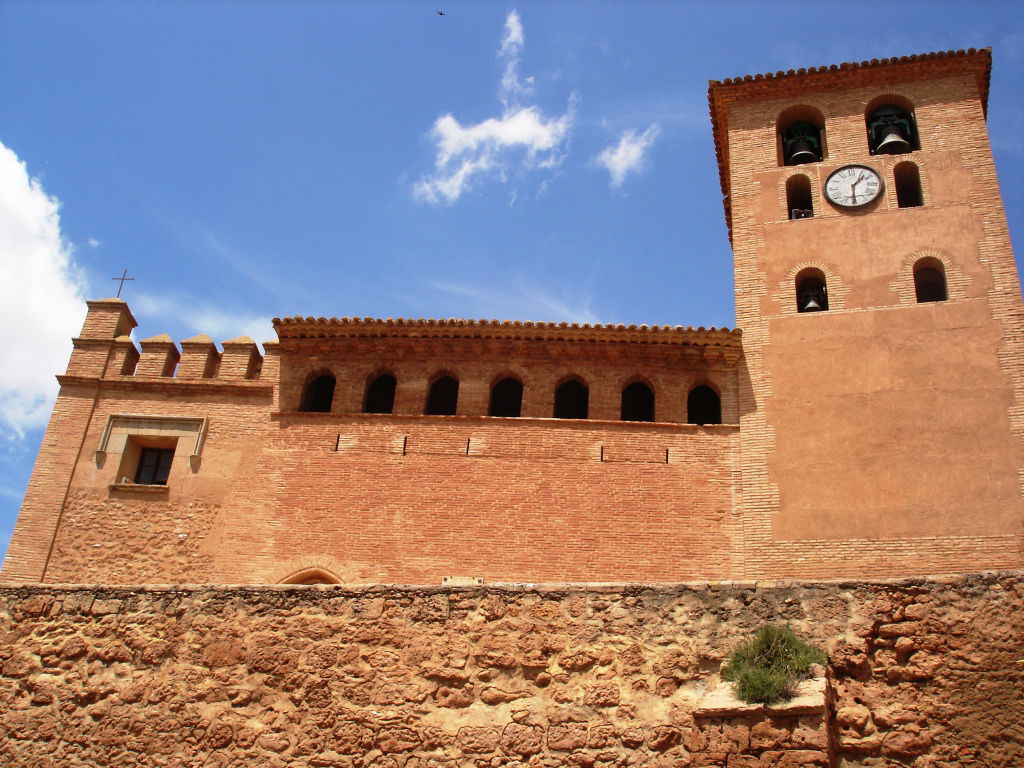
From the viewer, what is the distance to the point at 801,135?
64.2ft

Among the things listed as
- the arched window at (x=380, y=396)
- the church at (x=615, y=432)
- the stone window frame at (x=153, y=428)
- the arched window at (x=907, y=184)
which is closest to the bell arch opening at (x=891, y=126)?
the church at (x=615, y=432)

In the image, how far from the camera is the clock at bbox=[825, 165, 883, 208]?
18062mm

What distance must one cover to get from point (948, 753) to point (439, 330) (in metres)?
11.7

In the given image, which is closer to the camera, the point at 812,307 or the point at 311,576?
the point at 311,576

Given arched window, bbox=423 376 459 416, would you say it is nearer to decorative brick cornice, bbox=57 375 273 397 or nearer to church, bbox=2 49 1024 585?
church, bbox=2 49 1024 585

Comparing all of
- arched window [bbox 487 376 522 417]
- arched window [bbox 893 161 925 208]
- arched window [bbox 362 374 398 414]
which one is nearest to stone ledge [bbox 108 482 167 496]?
arched window [bbox 362 374 398 414]

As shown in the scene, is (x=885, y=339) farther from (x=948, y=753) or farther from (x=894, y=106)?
(x=948, y=753)

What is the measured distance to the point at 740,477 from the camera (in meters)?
15.6

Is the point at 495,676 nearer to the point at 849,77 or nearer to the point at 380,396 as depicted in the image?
the point at 380,396

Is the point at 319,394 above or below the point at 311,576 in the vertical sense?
above

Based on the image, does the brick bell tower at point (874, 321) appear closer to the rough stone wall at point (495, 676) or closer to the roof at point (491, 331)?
A: the roof at point (491, 331)

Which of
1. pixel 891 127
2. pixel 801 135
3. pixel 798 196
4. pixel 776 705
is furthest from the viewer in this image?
pixel 801 135

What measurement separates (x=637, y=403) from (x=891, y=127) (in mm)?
7197

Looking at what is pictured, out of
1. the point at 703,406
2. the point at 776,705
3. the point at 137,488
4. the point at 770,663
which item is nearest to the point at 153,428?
the point at 137,488
